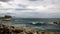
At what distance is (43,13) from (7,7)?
0.73 m

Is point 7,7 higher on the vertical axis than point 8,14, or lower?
higher

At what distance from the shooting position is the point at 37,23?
2.12 meters

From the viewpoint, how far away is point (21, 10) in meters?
2.15

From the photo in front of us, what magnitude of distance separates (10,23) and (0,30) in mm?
240

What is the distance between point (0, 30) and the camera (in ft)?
6.87

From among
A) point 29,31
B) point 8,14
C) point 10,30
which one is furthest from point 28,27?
point 8,14

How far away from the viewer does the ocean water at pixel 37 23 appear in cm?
209

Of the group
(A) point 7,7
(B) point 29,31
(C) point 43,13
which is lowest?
(B) point 29,31

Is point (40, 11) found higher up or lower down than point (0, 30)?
higher up

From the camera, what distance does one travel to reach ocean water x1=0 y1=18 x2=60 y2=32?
209 cm

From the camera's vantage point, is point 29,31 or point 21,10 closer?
point 29,31

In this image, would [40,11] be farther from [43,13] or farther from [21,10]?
[21,10]

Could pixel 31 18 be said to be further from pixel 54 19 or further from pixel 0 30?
pixel 0 30

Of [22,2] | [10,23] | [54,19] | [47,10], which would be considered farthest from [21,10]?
[54,19]
